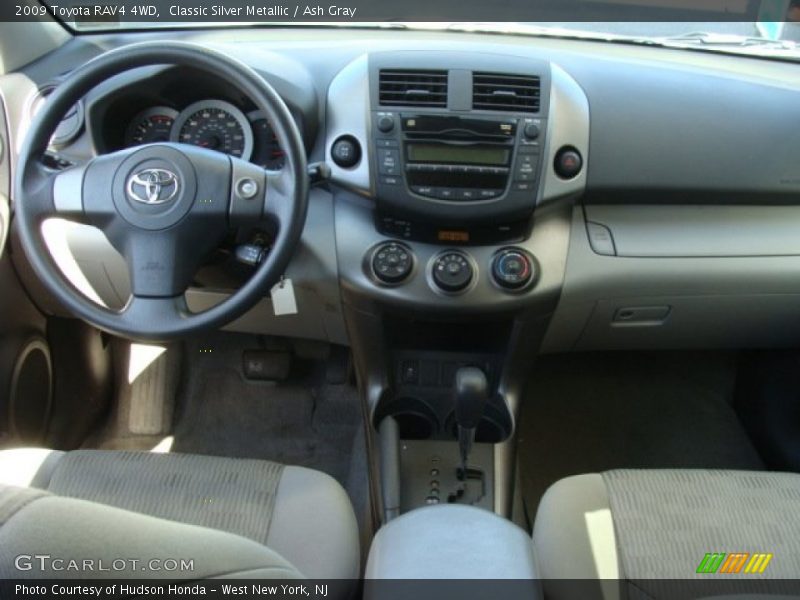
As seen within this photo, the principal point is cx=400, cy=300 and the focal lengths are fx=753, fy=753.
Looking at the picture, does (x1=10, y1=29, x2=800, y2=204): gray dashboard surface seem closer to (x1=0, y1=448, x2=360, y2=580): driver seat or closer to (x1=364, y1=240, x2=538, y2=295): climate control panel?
(x1=364, y1=240, x2=538, y2=295): climate control panel

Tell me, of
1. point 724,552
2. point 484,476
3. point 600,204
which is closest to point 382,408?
point 484,476

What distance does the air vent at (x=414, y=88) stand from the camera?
1.52 meters

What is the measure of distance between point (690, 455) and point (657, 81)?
109 cm

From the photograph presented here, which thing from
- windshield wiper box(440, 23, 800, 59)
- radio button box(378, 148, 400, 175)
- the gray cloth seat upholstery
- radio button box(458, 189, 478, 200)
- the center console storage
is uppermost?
windshield wiper box(440, 23, 800, 59)

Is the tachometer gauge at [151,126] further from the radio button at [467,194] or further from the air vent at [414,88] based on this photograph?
the radio button at [467,194]

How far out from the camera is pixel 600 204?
5.40 feet

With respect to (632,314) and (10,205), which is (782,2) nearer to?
(632,314)

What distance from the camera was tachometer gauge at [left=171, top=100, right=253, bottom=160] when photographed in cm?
152

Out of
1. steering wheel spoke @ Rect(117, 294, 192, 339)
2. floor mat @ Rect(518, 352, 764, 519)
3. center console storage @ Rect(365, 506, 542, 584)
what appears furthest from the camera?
floor mat @ Rect(518, 352, 764, 519)

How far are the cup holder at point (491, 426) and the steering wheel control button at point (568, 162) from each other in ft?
1.84

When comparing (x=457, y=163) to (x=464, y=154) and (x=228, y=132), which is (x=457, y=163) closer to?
(x=464, y=154)

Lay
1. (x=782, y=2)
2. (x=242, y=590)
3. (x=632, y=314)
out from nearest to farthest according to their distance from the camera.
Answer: (x=242, y=590), (x=632, y=314), (x=782, y=2)
